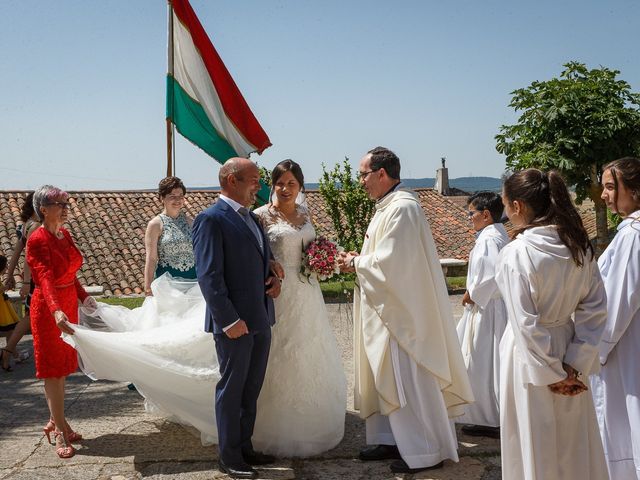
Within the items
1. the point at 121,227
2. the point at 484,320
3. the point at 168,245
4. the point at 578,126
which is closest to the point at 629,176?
the point at 484,320

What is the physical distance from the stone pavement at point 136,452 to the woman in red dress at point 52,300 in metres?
0.26

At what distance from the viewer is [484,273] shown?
17.4 ft

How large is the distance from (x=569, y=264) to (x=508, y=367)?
64cm

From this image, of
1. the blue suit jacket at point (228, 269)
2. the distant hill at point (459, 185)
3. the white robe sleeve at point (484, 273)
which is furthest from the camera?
the distant hill at point (459, 185)

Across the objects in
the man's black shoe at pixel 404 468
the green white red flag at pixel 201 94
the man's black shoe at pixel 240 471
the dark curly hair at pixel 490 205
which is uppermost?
the green white red flag at pixel 201 94

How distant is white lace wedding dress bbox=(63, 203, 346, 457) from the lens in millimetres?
5031

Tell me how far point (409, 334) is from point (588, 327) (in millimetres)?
1469

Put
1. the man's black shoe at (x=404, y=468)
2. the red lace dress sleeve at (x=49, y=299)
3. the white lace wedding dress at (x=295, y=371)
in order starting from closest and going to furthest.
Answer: the man's black shoe at (x=404, y=468)
the red lace dress sleeve at (x=49, y=299)
the white lace wedding dress at (x=295, y=371)

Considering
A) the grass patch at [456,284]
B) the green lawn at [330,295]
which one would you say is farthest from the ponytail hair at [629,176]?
the grass patch at [456,284]

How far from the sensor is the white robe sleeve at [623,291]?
3.91 metres

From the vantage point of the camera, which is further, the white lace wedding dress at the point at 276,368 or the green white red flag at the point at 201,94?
the green white red flag at the point at 201,94

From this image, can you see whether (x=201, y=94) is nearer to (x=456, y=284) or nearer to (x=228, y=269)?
(x=228, y=269)

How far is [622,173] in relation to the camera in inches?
162

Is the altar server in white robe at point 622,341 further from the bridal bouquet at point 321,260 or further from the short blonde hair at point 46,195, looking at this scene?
the short blonde hair at point 46,195
